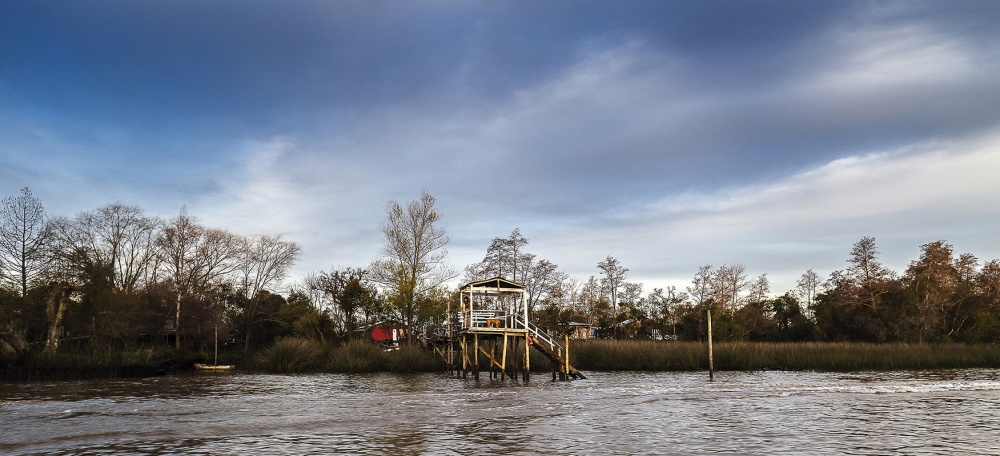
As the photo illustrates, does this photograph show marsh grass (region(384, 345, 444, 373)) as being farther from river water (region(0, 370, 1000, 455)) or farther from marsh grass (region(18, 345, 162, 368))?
marsh grass (region(18, 345, 162, 368))

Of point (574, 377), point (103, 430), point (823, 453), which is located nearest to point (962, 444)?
point (823, 453)

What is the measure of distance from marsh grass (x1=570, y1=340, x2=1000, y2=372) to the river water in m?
10.6

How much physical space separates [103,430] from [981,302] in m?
73.3

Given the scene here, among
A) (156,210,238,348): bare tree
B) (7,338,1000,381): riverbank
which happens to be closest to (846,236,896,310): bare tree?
(7,338,1000,381): riverbank

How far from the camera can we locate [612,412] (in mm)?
21656

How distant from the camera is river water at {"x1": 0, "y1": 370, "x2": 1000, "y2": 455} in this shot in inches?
610

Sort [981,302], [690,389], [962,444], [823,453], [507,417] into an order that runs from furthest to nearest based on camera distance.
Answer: [981,302] → [690,389] → [507,417] → [962,444] → [823,453]

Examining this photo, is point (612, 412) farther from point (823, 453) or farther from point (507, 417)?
point (823, 453)

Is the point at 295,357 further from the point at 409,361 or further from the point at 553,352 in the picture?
the point at 553,352

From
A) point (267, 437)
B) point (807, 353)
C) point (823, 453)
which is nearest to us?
point (823, 453)

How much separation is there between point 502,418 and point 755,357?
2975cm

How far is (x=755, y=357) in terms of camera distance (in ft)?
149

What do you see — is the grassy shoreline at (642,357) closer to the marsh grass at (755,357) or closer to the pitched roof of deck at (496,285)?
the marsh grass at (755,357)

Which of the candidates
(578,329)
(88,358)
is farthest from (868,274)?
(88,358)
